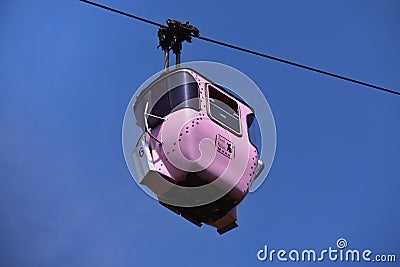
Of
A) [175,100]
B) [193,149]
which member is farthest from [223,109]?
[193,149]

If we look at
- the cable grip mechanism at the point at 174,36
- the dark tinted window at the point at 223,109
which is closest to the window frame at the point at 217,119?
the dark tinted window at the point at 223,109

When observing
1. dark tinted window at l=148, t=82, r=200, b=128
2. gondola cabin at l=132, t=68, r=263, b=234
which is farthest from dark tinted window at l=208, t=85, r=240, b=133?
dark tinted window at l=148, t=82, r=200, b=128

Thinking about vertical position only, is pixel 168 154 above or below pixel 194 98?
below

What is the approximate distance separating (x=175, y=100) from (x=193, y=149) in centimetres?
46

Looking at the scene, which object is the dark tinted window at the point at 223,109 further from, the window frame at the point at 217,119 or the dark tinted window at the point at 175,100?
the dark tinted window at the point at 175,100

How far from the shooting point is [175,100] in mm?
6363

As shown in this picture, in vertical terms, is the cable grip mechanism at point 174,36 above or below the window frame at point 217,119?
above

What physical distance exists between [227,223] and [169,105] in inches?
40.7

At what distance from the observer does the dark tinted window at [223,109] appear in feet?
20.9

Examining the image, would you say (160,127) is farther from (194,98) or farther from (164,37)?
(164,37)

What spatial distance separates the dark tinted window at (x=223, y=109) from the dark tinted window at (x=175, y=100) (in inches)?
5.6

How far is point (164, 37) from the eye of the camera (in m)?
6.62

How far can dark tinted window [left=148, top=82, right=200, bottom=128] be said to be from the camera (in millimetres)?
6332

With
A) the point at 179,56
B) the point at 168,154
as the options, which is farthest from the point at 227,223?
the point at 179,56
